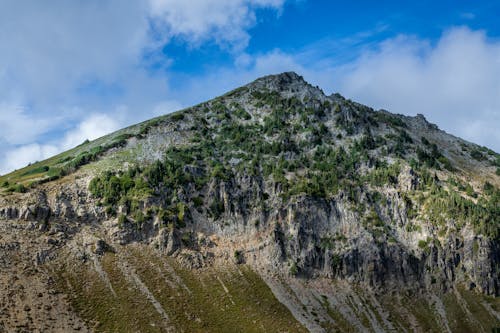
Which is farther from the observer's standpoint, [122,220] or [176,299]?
[122,220]

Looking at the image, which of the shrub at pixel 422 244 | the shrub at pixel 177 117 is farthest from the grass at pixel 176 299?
the shrub at pixel 177 117

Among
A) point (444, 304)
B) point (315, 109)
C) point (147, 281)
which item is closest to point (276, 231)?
point (147, 281)

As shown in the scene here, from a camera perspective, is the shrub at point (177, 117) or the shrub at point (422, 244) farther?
the shrub at point (177, 117)

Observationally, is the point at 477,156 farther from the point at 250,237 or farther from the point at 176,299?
the point at 176,299

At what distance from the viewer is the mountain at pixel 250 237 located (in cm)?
9875

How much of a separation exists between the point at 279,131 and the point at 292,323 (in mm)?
86192

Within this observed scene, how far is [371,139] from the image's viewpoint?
552 ft

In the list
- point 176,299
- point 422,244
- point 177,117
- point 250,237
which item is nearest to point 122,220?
point 176,299

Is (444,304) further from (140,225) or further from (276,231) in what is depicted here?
(140,225)

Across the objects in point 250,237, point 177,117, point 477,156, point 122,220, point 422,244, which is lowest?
point 422,244

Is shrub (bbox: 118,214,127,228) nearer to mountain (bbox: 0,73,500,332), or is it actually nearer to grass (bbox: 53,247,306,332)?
mountain (bbox: 0,73,500,332)

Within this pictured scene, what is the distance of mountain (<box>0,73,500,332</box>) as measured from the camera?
98.8 m

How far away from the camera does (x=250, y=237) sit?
128 metres

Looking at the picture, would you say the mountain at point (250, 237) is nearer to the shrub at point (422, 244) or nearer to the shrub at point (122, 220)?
the shrub at point (422, 244)
